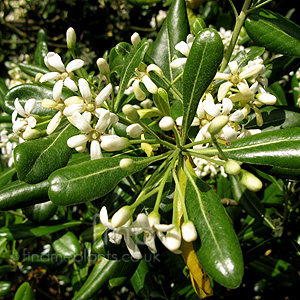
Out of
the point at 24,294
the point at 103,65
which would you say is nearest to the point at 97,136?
the point at 103,65

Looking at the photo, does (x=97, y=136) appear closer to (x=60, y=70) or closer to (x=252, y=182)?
(x=60, y=70)

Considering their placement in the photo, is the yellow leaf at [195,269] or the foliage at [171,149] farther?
the yellow leaf at [195,269]

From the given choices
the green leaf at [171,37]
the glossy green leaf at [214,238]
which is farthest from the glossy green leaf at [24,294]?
the green leaf at [171,37]

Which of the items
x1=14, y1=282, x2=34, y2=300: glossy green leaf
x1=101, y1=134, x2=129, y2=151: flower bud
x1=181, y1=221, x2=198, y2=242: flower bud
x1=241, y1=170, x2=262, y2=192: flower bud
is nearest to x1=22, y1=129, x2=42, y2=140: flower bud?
x1=101, y1=134, x2=129, y2=151: flower bud

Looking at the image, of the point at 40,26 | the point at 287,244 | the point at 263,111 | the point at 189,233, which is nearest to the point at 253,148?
the point at 189,233

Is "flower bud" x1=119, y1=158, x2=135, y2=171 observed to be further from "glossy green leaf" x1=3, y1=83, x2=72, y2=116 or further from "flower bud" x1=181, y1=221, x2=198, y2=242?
"glossy green leaf" x1=3, y1=83, x2=72, y2=116

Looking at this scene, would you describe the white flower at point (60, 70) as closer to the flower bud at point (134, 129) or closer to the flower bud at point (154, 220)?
the flower bud at point (134, 129)
